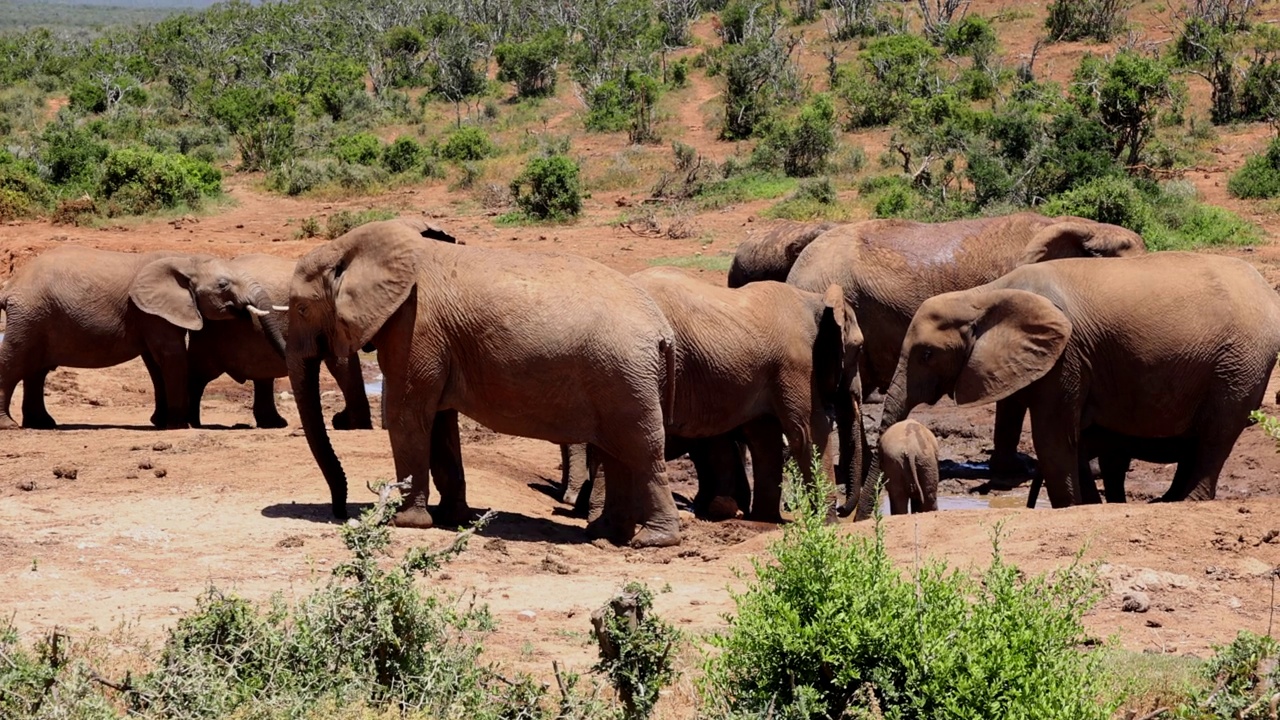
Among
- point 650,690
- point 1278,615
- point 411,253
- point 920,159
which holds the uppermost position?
point 411,253

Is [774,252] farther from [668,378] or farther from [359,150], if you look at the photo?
[359,150]

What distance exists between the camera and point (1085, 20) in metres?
42.3

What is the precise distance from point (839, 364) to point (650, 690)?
561 cm

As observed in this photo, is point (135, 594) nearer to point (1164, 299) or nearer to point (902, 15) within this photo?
point (1164, 299)

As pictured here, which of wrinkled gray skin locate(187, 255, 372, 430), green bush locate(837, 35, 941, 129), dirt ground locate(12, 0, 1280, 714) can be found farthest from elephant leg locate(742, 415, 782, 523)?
green bush locate(837, 35, 941, 129)

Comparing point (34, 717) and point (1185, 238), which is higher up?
point (34, 717)

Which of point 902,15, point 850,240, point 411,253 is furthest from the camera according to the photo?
point 902,15

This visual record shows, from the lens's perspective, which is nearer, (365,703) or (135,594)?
(365,703)

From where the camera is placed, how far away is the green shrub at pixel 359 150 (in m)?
33.5

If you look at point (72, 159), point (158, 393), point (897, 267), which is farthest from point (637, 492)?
point (72, 159)

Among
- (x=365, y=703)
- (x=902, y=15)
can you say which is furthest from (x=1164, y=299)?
(x=902, y=15)

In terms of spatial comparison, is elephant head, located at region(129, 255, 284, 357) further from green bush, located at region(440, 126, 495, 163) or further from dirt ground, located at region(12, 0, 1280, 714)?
green bush, located at region(440, 126, 495, 163)

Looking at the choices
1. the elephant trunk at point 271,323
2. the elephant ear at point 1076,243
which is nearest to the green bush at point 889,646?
the elephant ear at point 1076,243

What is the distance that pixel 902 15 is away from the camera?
4825 centimetres
